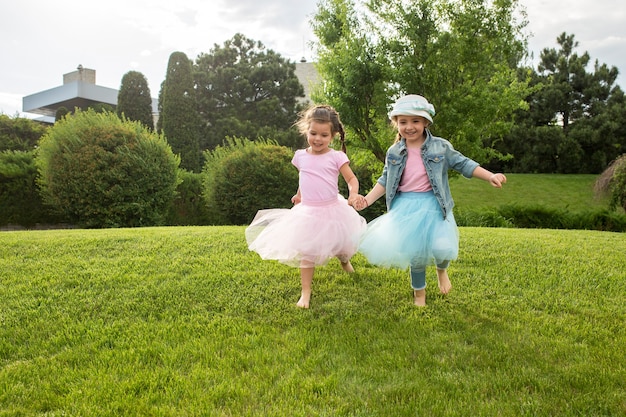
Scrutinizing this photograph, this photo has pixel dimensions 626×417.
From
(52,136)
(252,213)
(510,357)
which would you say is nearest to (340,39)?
(252,213)

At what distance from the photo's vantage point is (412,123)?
3734 mm

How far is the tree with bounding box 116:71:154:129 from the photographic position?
22109 millimetres

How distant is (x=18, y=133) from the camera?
19438mm

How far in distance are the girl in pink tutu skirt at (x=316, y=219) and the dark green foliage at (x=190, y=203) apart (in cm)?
916

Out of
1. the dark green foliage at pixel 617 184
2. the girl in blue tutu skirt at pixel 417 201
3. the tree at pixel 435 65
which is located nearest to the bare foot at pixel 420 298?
the girl in blue tutu skirt at pixel 417 201

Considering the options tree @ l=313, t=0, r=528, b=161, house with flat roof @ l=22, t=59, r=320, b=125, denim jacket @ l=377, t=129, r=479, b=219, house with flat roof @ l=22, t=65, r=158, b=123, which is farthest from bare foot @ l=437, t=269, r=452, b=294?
house with flat roof @ l=22, t=65, r=158, b=123

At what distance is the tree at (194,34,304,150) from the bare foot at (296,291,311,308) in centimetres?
2047

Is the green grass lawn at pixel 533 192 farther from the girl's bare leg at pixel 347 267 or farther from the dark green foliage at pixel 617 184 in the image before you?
the girl's bare leg at pixel 347 267

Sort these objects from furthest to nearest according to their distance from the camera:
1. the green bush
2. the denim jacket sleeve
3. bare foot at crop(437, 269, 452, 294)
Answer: the green bush
bare foot at crop(437, 269, 452, 294)
the denim jacket sleeve

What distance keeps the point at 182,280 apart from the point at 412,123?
2.51 m

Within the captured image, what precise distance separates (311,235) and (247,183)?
844 cm

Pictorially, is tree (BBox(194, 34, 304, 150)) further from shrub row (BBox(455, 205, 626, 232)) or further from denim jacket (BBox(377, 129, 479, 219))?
denim jacket (BBox(377, 129, 479, 219))

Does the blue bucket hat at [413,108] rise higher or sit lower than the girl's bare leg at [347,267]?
higher

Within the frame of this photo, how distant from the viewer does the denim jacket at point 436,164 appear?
3671mm
